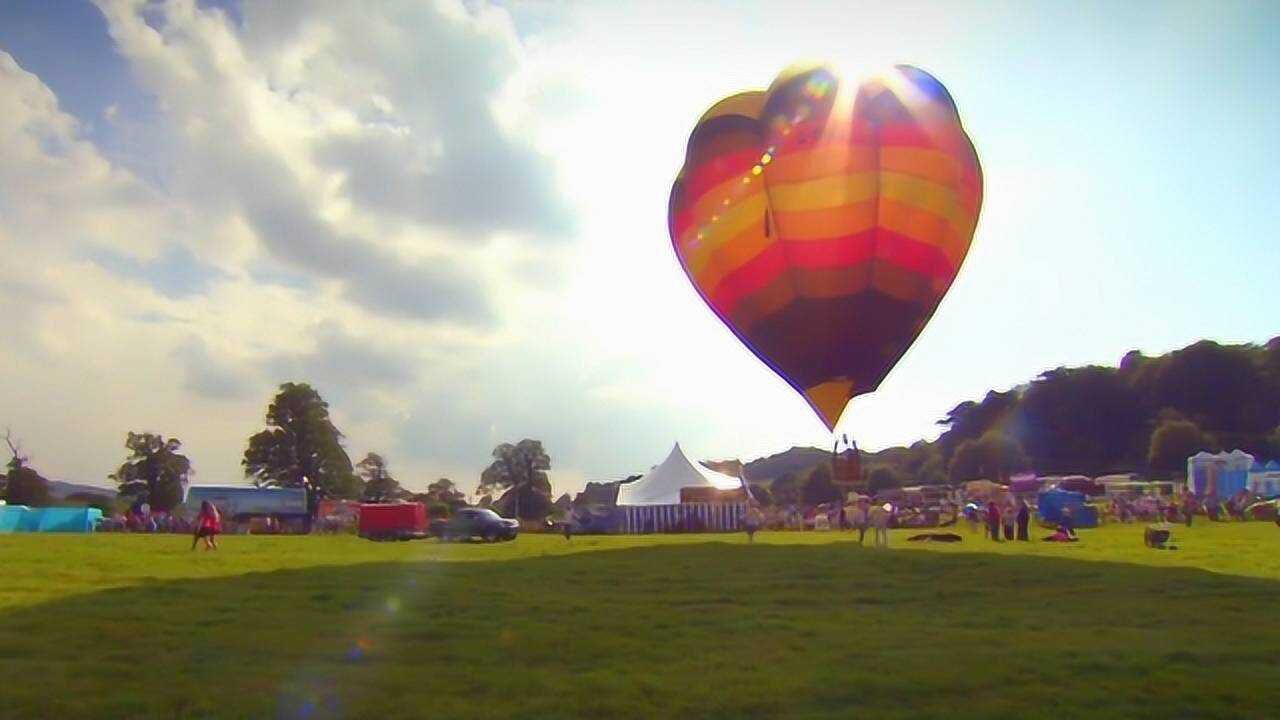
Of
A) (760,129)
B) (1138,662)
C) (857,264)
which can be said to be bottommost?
(1138,662)

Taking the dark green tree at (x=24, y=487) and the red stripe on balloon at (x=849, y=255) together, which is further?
the dark green tree at (x=24, y=487)

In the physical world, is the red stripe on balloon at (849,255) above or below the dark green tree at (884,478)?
above

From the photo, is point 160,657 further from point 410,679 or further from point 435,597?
point 435,597

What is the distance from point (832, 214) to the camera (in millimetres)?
21906

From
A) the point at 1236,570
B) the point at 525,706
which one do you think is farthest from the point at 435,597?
the point at 1236,570

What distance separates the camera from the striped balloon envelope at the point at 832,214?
2186 centimetres

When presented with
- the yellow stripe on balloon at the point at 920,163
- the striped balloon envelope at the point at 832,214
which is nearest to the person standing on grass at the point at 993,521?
the striped balloon envelope at the point at 832,214

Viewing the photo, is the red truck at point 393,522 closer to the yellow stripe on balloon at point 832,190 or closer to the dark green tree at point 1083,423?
the yellow stripe on balloon at point 832,190

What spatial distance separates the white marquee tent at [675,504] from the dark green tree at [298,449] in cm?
4193

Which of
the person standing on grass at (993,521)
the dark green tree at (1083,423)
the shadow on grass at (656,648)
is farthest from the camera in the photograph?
the dark green tree at (1083,423)

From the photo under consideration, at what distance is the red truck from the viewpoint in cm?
4906

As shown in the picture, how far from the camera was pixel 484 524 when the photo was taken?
42.1 metres

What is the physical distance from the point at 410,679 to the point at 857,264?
48.1 feet

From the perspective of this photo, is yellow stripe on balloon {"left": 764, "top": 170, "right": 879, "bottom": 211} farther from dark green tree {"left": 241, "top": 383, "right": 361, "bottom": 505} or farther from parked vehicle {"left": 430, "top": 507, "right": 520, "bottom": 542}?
dark green tree {"left": 241, "top": 383, "right": 361, "bottom": 505}
